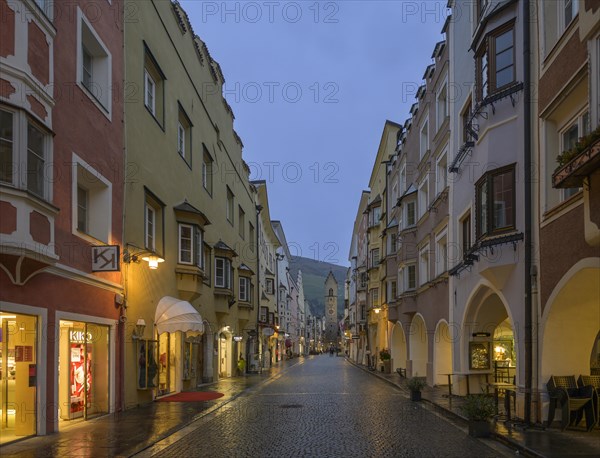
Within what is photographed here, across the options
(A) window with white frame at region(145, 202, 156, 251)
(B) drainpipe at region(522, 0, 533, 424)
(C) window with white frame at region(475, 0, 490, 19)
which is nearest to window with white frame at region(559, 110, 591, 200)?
(B) drainpipe at region(522, 0, 533, 424)

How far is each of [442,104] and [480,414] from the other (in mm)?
16302

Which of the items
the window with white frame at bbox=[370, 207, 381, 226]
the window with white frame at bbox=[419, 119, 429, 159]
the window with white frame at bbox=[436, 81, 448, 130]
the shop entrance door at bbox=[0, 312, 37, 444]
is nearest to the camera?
the shop entrance door at bbox=[0, 312, 37, 444]

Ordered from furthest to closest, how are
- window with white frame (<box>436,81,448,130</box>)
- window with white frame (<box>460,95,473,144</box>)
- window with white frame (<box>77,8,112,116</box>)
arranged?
window with white frame (<box>436,81,448,130</box>)
window with white frame (<box>460,95,473,144</box>)
window with white frame (<box>77,8,112,116</box>)

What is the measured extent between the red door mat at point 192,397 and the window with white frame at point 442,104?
13.6 metres

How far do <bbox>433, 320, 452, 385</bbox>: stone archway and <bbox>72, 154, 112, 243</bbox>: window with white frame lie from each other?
587 inches

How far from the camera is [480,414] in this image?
13.1 metres

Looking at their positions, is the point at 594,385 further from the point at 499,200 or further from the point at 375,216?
the point at 375,216

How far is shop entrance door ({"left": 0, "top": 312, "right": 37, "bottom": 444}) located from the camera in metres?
12.1

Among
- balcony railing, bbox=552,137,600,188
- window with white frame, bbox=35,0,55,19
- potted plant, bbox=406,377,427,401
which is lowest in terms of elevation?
potted plant, bbox=406,377,427,401

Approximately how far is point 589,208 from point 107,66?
12.1 metres

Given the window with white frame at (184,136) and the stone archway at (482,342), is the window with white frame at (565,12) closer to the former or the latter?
the stone archway at (482,342)

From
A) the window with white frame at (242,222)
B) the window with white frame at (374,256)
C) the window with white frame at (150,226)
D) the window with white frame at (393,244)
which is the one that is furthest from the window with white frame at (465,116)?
the window with white frame at (374,256)

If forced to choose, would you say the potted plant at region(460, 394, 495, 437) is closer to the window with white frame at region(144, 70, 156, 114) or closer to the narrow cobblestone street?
the narrow cobblestone street

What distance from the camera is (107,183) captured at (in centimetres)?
1648
